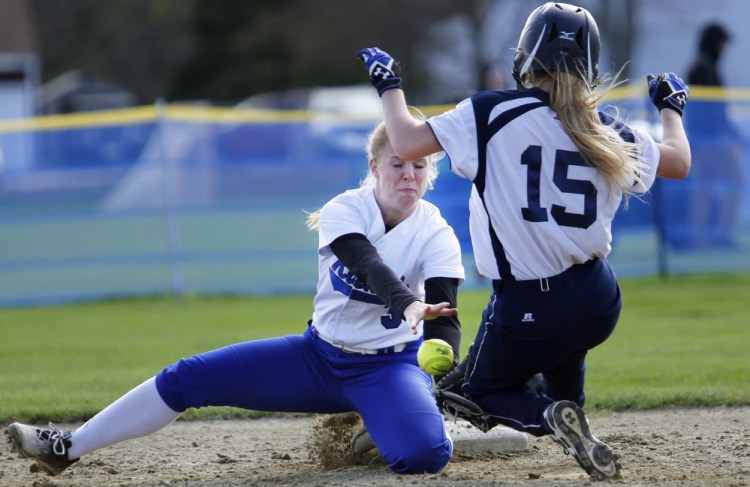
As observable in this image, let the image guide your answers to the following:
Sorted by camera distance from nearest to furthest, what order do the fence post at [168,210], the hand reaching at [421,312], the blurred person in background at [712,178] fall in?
the hand reaching at [421,312], the blurred person in background at [712,178], the fence post at [168,210]

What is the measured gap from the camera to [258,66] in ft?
117

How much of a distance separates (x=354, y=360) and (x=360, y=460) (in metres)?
0.56

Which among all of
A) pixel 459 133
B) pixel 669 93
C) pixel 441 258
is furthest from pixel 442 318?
pixel 669 93

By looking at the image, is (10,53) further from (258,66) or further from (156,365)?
(156,365)

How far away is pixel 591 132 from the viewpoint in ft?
12.8

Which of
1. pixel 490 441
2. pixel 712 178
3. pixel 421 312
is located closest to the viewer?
pixel 421 312

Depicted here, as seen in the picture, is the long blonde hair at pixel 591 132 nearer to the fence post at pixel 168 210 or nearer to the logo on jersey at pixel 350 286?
the logo on jersey at pixel 350 286

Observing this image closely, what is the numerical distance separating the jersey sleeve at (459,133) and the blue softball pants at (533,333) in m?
0.52

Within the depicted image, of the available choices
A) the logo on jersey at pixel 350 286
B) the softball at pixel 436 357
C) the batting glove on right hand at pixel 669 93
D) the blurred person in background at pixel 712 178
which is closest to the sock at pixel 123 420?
the logo on jersey at pixel 350 286

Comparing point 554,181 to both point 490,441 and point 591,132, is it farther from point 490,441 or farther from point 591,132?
point 490,441

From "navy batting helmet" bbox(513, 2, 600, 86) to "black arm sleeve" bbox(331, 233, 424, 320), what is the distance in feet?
2.92

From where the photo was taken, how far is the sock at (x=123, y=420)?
A: 431cm

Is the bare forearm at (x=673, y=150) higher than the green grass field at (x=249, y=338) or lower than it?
higher

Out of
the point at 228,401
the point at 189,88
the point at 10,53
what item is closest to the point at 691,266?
the point at 228,401
